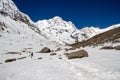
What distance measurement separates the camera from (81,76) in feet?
49.0

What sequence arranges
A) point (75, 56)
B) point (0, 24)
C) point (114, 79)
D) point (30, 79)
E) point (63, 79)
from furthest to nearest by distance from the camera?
point (0, 24) → point (75, 56) → point (30, 79) → point (63, 79) → point (114, 79)

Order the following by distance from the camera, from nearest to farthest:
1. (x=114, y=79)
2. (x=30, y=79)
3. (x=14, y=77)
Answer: (x=114, y=79) → (x=30, y=79) → (x=14, y=77)

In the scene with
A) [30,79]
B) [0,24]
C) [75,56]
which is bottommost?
[30,79]

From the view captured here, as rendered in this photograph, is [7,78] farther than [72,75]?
Yes

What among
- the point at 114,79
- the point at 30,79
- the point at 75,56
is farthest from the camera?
the point at 75,56

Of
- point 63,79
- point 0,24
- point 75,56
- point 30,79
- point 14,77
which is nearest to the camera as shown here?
point 63,79

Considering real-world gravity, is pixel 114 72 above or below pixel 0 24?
below

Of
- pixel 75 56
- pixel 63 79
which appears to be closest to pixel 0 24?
pixel 75 56

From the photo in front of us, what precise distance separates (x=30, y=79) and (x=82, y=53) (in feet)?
44.2

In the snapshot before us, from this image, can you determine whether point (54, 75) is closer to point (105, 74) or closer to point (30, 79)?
point (30, 79)

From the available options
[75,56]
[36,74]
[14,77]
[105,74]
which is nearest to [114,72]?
[105,74]

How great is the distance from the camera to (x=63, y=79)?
47.5 feet

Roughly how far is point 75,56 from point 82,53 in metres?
1.17

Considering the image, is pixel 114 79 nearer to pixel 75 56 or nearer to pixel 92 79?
pixel 92 79
